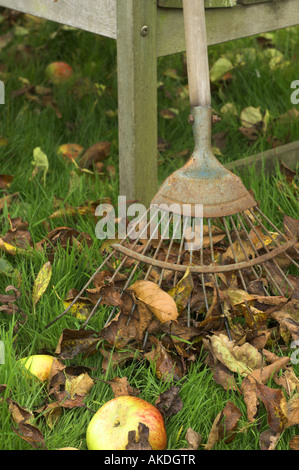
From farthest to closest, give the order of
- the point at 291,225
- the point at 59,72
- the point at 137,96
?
the point at 59,72, the point at 291,225, the point at 137,96

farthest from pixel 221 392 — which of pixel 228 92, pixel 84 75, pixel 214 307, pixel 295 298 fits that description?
pixel 84 75

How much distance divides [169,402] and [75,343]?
339 mm

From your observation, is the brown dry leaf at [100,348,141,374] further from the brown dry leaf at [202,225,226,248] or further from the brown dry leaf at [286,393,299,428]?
the brown dry leaf at [202,225,226,248]

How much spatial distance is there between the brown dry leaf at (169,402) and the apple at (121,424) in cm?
11

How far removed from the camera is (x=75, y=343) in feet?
5.85

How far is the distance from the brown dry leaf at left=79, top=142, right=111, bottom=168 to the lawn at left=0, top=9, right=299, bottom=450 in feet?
0.03

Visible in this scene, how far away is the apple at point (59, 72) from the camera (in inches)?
134

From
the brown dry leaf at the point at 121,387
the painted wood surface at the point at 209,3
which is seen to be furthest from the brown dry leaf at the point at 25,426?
the painted wood surface at the point at 209,3

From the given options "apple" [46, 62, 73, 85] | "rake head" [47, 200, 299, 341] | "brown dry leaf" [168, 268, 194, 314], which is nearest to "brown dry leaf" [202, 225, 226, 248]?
"rake head" [47, 200, 299, 341]

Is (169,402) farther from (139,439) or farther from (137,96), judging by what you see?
(137,96)

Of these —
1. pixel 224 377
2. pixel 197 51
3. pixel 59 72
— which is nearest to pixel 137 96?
pixel 197 51

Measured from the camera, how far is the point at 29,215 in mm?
2355

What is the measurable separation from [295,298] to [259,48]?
83.9 inches

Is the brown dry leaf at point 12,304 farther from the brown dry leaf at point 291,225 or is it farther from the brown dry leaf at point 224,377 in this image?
the brown dry leaf at point 291,225
